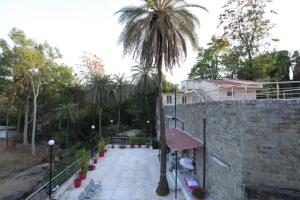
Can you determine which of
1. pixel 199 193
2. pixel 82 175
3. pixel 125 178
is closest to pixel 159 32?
pixel 199 193

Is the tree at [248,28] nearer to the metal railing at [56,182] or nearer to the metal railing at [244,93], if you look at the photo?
the metal railing at [244,93]

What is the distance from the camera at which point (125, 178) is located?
13.3 metres

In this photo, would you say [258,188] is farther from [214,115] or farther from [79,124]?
[79,124]

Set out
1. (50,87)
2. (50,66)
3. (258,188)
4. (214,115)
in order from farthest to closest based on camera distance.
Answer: (50,87) < (50,66) < (214,115) < (258,188)

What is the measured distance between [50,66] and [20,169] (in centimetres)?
1231

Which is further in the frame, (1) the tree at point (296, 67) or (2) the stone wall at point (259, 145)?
(1) the tree at point (296, 67)

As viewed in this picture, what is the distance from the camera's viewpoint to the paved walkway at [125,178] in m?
10.8

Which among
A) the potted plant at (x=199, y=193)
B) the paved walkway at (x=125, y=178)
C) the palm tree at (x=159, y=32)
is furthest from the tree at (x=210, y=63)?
the potted plant at (x=199, y=193)

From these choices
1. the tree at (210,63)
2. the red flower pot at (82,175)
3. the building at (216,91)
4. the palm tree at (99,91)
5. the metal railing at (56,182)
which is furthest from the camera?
the tree at (210,63)

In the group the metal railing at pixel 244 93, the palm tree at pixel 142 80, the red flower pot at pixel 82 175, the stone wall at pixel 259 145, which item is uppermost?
the palm tree at pixel 142 80

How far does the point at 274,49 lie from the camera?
73.4 ft

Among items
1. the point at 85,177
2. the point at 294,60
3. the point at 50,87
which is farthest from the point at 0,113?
the point at 294,60

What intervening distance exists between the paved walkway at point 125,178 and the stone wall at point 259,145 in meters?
3.97

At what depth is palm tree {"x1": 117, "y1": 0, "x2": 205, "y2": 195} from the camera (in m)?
10.6
